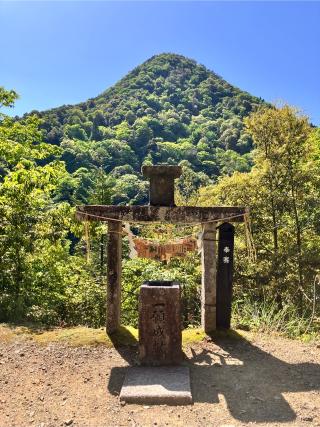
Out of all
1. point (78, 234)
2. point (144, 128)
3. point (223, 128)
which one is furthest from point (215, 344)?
point (144, 128)

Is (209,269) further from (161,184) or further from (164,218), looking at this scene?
(161,184)

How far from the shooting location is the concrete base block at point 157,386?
14.9 ft

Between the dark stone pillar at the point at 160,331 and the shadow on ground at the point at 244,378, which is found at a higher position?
the dark stone pillar at the point at 160,331

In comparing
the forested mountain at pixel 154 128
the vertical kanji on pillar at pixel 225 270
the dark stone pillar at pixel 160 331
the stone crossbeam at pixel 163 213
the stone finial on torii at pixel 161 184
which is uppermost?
the forested mountain at pixel 154 128

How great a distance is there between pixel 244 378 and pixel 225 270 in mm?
1922

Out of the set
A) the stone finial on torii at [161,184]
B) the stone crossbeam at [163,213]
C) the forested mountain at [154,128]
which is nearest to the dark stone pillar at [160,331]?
the stone crossbeam at [163,213]

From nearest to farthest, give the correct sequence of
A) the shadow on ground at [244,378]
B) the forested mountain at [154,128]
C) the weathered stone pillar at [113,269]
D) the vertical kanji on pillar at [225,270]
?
the shadow on ground at [244,378], the weathered stone pillar at [113,269], the vertical kanji on pillar at [225,270], the forested mountain at [154,128]

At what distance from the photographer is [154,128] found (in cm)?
7544

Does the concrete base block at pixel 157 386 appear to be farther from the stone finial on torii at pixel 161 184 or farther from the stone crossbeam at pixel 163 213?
the stone finial on torii at pixel 161 184

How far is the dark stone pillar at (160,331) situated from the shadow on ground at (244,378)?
0.39 m

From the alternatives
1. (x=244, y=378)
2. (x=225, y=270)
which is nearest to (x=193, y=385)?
(x=244, y=378)

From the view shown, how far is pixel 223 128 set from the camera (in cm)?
6309

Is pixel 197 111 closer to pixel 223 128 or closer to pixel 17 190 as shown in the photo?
pixel 223 128

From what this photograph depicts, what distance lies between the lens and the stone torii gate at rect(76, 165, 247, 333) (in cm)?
630
